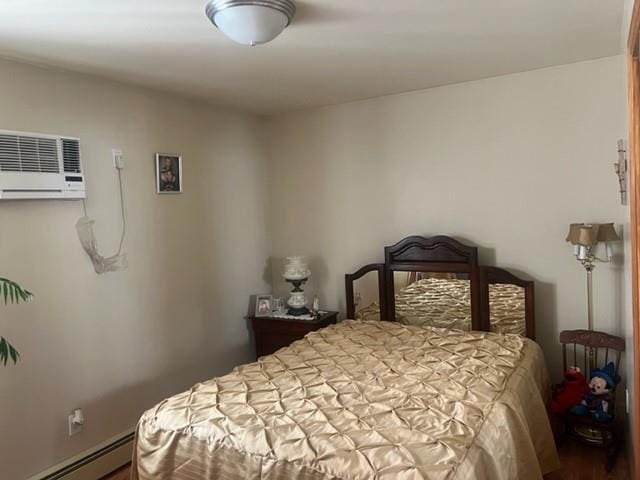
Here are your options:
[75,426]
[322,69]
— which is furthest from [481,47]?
[75,426]

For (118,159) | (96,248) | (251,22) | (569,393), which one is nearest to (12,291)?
(96,248)

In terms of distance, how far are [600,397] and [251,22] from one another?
8.79 feet

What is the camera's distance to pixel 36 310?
99.4 inches

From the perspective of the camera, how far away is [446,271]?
334cm

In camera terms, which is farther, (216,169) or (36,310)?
(216,169)

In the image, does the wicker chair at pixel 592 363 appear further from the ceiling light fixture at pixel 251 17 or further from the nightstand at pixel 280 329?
the ceiling light fixture at pixel 251 17

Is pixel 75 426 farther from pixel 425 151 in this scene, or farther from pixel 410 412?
pixel 425 151

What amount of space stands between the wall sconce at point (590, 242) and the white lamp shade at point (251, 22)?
2002mm

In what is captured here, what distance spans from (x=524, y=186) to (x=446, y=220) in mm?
557

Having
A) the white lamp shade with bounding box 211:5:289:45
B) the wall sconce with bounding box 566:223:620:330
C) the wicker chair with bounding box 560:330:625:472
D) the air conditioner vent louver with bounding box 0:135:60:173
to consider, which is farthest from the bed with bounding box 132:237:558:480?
the white lamp shade with bounding box 211:5:289:45

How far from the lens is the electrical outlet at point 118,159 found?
9.56 ft

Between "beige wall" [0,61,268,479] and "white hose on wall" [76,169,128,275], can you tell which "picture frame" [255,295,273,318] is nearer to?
"beige wall" [0,61,268,479]

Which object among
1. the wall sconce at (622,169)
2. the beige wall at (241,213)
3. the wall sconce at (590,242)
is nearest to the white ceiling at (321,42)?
the beige wall at (241,213)

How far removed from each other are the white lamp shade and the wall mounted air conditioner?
117cm
